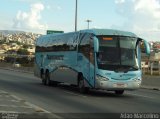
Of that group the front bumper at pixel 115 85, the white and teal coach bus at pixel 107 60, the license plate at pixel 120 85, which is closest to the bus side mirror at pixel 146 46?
the white and teal coach bus at pixel 107 60

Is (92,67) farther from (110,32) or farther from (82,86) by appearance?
(110,32)

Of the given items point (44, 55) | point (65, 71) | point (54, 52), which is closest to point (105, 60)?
point (65, 71)

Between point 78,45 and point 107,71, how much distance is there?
3547 millimetres

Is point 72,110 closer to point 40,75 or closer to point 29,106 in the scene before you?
point 29,106

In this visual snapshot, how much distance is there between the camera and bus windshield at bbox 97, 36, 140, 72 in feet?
75.2

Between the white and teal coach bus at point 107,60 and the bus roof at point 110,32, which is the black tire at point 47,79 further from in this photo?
the bus roof at point 110,32

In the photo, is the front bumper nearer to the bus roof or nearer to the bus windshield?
the bus windshield

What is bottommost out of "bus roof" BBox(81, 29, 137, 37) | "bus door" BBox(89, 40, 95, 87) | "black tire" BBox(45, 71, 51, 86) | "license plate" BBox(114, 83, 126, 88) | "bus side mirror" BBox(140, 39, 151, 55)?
"black tire" BBox(45, 71, 51, 86)

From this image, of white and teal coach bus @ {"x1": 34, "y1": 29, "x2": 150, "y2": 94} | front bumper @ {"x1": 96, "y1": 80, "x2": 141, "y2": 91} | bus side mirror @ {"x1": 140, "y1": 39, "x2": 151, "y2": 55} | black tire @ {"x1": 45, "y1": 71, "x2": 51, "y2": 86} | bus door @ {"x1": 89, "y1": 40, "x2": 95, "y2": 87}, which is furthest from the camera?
black tire @ {"x1": 45, "y1": 71, "x2": 51, "y2": 86}

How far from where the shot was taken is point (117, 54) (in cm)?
2302

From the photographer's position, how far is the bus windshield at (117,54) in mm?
22906

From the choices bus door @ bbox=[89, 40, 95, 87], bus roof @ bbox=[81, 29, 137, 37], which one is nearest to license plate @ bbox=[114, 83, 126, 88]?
bus door @ bbox=[89, 40, 95, 87]

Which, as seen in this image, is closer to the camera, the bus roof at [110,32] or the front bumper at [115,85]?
the front bumper at [115,85]

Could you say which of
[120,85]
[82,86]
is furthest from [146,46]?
[82,86]
